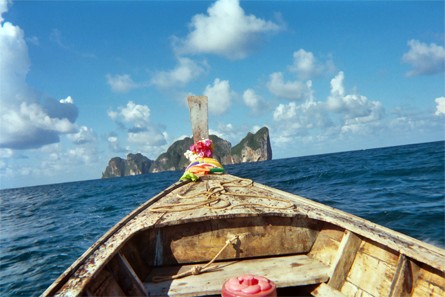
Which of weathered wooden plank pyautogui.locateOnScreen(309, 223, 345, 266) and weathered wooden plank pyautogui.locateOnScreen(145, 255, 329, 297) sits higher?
weathered wooden plank pyautogui.locateOnScreen(309, 223, 345, 266)

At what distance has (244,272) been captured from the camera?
349cm

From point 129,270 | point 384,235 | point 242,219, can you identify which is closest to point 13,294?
point 129,270

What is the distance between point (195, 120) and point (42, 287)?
6.62 metres

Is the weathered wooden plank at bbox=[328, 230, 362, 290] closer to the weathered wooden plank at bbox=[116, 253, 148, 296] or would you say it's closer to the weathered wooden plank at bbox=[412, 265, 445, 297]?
the weathered wooden plank at bbox=[412, 265, 445, 297]

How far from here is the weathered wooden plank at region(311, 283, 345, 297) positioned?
3.18 metres

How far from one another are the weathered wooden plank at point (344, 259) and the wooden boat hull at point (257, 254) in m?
0.01

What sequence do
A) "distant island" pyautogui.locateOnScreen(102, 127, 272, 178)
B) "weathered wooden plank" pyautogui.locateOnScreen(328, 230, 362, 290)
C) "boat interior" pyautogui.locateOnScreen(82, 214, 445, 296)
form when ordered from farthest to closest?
"distant island" pyautogui.locateOnScreen(102, 127, 272, 178) → "weathered wooden plank" pyautogui.locateOnScreen(328, 230, 362, 290) → "boat interior" pyautogui.locateOnScreen(82, 214, 445, 296)

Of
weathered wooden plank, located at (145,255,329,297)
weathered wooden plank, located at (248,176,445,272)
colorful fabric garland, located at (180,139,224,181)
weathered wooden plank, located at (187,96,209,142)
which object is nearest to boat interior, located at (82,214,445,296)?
weathered wooden plank, located at (145,255,329,297)

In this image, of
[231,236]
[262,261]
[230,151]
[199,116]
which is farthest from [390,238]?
[230,151]

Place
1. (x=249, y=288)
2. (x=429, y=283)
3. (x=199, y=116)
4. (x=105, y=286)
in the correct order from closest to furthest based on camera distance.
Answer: (x=249, y=288) < (x=429, y=283) < (x=105, y=286) < (x=199, y=116)

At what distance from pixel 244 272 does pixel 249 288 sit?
5.18 ft

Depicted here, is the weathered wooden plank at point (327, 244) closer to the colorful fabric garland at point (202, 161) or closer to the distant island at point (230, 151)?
the colorful fabric garland at point (202, 161)

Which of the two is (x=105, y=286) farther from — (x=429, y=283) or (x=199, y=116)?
(x=199, y=116)

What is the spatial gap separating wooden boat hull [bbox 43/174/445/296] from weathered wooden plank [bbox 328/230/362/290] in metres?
0.01
